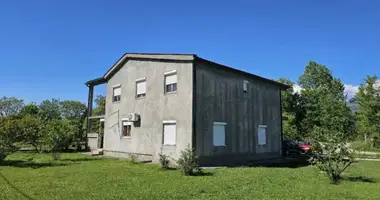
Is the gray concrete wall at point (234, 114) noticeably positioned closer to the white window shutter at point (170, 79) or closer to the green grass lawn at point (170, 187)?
the white window shutter at point (170, 79)

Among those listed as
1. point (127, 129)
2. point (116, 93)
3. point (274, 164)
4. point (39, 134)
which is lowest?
point (274, 164)

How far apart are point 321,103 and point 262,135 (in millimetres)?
24897

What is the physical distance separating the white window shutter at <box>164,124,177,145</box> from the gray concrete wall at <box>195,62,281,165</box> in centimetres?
162

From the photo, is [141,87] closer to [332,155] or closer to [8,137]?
[8,137]

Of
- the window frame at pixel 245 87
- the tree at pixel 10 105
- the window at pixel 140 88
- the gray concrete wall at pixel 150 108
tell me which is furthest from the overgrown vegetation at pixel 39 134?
the tree at pixel 10 105

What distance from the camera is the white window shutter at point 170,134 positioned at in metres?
17.2

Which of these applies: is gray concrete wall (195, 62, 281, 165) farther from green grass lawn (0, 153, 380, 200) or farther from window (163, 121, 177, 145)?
green grass lawn (0, 153, 380, 200)

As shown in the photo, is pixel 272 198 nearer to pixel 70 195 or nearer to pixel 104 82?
pixel 70 195

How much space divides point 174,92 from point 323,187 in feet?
33.0

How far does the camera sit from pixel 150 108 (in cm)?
1916

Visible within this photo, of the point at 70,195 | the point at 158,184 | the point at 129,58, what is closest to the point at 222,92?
the point at 129,58

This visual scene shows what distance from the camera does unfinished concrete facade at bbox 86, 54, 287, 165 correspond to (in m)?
16.8

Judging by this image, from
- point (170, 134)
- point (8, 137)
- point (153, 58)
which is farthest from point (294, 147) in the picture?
point (8, 137)

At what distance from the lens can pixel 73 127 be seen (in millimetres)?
27141
